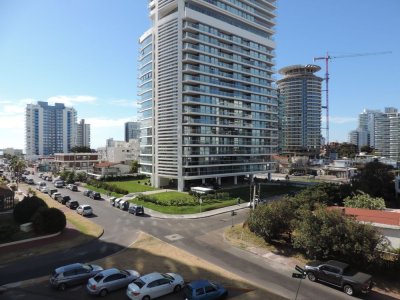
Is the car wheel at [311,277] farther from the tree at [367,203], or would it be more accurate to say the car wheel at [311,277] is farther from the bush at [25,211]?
the bush at [25,211]

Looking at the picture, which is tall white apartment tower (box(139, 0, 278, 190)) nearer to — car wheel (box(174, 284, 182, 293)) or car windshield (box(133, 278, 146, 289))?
car wheel (box(174, 284, 182, 293))

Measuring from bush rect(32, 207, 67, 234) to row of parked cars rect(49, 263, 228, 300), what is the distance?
42.6 feet

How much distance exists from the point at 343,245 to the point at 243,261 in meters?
8.57

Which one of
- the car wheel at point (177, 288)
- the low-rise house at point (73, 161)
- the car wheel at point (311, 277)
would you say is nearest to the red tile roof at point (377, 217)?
the car wheel at point (311, 277)

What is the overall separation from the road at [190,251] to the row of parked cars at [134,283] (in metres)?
4.29

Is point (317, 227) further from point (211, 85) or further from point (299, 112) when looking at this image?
point (299, 112)

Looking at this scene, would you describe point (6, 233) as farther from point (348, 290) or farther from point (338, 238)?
point (348, 290)

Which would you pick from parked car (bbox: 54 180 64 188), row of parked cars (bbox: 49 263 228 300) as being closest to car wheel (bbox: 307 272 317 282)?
row of parked cars (bbox: 49 263 228 300)

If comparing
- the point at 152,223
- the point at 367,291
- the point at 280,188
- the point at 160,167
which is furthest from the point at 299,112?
the point at 367,291

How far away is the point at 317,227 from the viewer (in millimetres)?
25484

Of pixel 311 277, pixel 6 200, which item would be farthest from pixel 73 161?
pixel 311 277

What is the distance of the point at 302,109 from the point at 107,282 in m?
187

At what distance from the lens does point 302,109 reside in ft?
625

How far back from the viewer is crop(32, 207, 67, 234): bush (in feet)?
110
